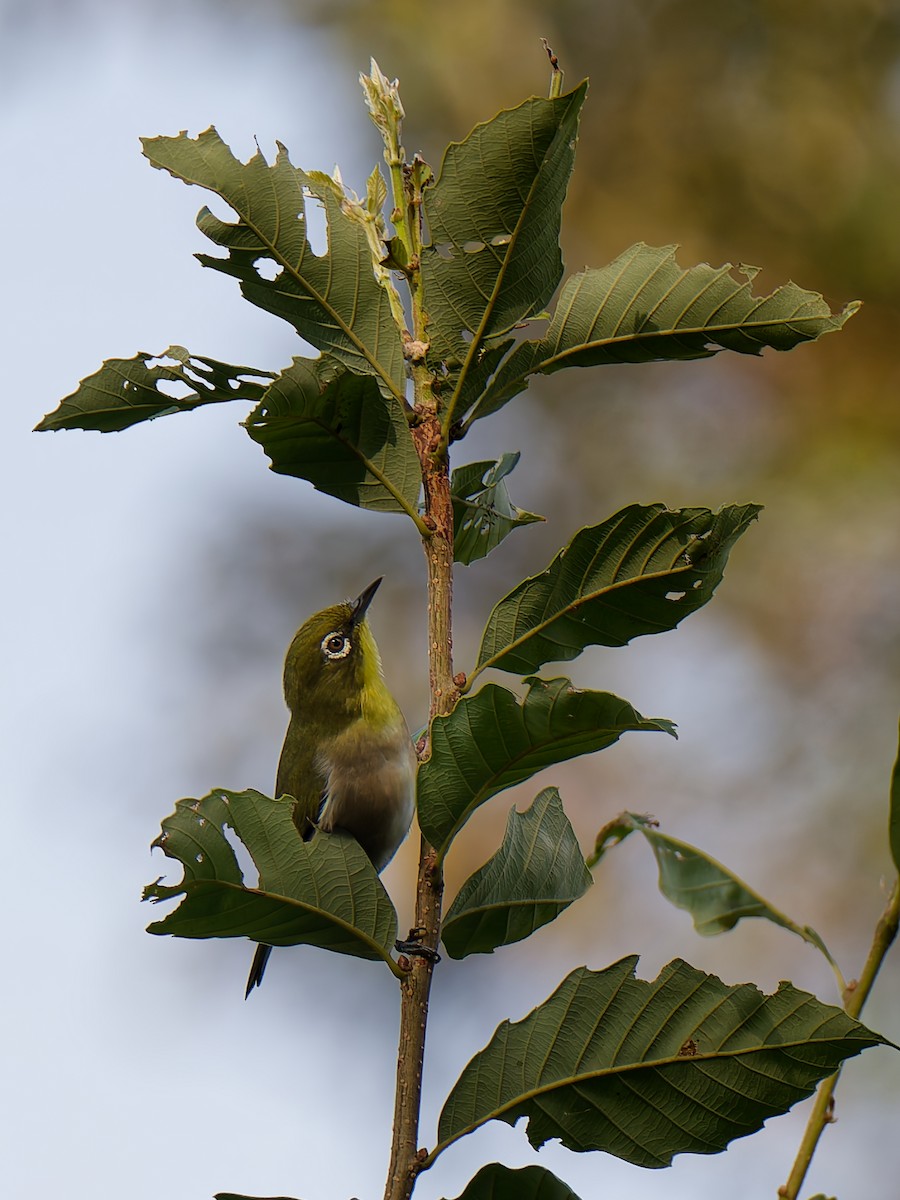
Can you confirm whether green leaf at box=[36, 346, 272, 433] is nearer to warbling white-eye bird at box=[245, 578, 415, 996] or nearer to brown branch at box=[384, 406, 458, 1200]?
brown branch at box=[384, 406, 458, 1200]

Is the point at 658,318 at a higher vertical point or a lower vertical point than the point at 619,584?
higher

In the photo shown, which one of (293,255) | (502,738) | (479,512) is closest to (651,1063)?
(502,738)

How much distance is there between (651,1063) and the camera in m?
0.95

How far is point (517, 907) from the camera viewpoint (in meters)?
1.08

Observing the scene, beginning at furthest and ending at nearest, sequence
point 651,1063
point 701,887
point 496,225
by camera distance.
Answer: point 701,887
point 496,225
point 651,1063

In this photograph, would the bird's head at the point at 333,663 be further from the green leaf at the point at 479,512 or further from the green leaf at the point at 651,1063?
the green leaf at the point at 651,1063

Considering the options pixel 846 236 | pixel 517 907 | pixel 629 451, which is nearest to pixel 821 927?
pixel 629 451

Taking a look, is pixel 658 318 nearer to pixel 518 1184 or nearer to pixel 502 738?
pixel 502 738

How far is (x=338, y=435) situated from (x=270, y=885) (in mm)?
404

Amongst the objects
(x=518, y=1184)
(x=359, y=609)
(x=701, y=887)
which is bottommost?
(x=518, y=1184)

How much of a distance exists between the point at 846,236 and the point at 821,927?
3920 mm

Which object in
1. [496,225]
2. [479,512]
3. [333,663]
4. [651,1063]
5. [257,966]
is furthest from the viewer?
[333,663]

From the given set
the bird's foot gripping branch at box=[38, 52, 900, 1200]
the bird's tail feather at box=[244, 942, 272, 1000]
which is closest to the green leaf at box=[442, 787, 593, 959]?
the bird's foot gripping branch at box=[38, 52, 900, 1200]

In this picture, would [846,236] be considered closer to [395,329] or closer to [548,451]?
[548,451]
